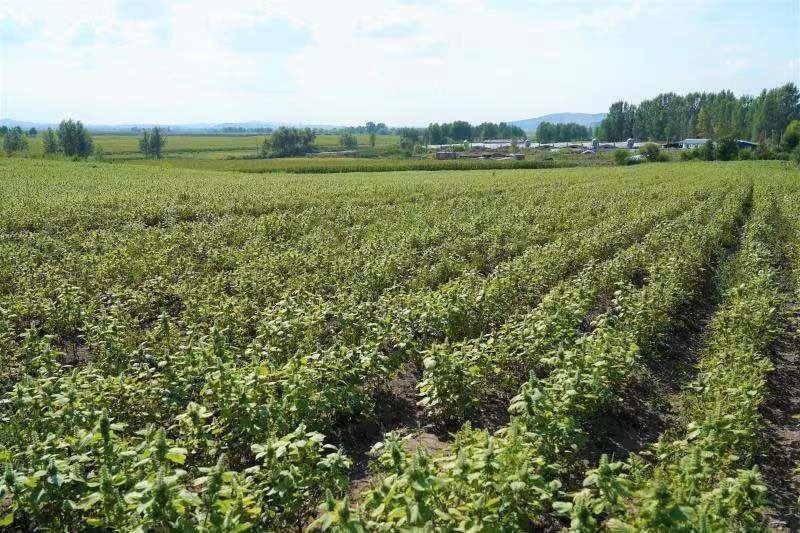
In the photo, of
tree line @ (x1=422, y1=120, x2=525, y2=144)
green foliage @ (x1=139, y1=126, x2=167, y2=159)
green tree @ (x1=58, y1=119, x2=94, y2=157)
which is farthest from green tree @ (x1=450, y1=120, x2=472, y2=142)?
green tree @ (x1=58, y1=119, x2=94, y2=157)

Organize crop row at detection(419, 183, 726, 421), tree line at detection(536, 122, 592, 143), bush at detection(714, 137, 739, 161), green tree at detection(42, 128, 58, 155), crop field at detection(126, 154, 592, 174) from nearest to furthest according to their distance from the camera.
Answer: crop row at detection(419, 183, 726, 421), crop field at detection(126, 154, 592, 174), bush at detection(714, 137, 739, 161), green tree at detection(42, 128, 58, 155), tree line at detection(536, 122, 592, 143)

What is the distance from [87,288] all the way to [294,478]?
360 inches

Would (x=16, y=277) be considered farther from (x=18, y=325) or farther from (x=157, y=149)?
(x=157, y=149)

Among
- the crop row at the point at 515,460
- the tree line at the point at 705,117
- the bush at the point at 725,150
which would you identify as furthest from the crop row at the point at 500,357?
the tree line at the point at 705,117

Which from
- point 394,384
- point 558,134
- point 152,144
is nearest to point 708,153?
point 394,384

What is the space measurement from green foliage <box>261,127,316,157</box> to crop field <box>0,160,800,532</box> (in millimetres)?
97975

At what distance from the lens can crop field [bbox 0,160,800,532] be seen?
3809mm

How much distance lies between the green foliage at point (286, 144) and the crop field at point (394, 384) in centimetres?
9798

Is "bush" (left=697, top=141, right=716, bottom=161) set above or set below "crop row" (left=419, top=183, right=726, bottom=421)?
above

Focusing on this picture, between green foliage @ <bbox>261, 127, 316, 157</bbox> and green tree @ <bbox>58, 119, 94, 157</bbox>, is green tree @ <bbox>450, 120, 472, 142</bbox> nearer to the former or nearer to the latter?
green foliage @ <bbox>261, 127, 316, 157</bbox>

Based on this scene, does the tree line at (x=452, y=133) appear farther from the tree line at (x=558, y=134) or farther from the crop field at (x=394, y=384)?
the crop field at (x=394, y=384)

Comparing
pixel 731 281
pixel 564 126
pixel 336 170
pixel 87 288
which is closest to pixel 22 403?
pixel 87 288

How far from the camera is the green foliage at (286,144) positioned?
111938 millimetres

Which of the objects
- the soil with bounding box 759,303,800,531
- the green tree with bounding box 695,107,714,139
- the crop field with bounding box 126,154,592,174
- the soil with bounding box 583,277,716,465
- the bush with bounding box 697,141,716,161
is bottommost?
the soil with bounding box 759,303,800,531
